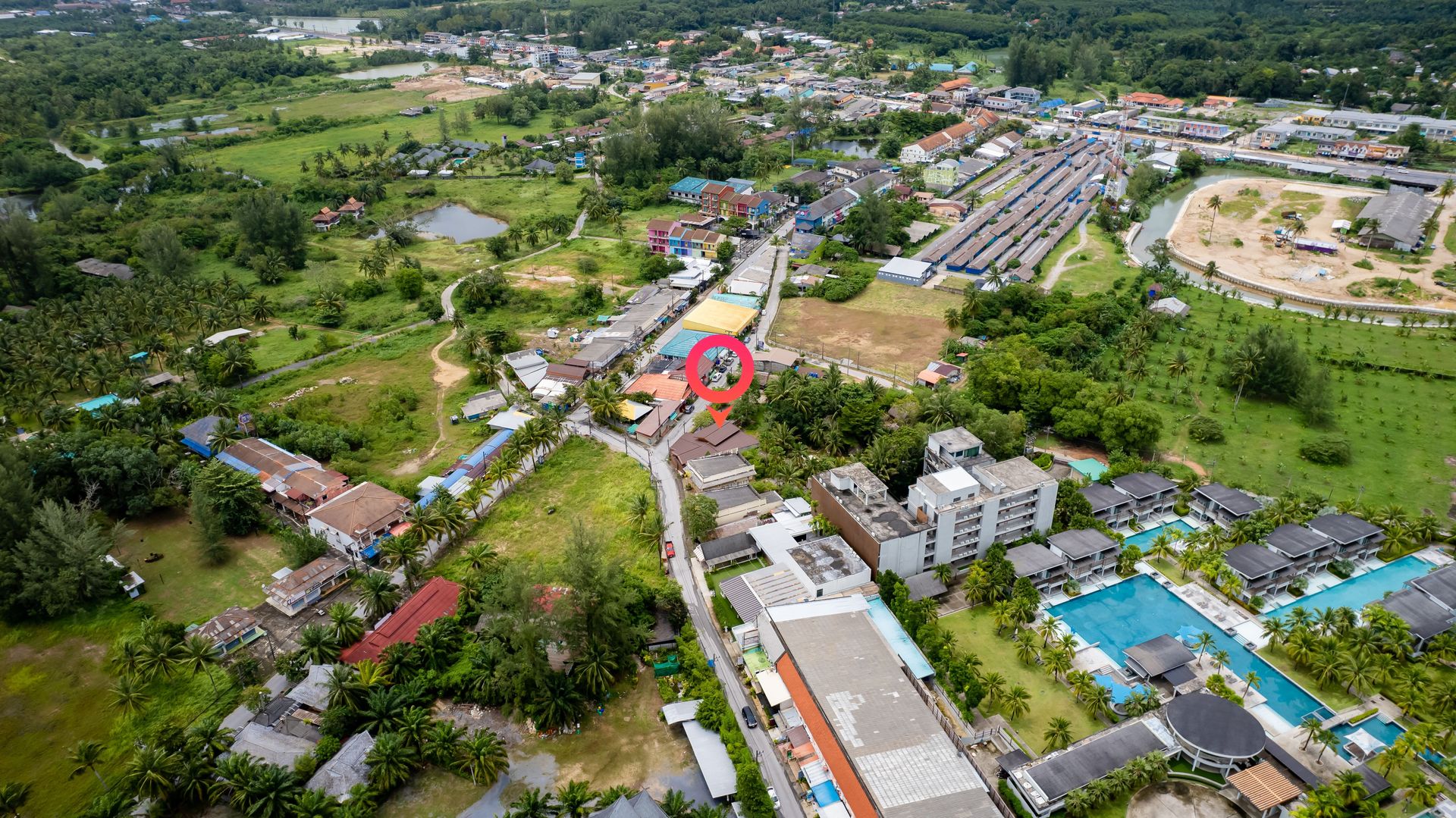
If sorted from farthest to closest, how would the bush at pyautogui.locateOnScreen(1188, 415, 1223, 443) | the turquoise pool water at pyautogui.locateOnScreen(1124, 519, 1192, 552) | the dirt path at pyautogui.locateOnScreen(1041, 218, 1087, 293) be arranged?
the dirt path at pyautogui.locateOnScreen(1041, 218, 1087, 293) → the bush at pyautogui.locateOnScreen(1188, 415, 1223, 443) → the turquoise pool water at pyautogui.locateOnScreen(1124, 519, 1192, 552)

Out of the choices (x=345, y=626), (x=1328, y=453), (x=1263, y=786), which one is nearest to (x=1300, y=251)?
(x=1328, y=453)

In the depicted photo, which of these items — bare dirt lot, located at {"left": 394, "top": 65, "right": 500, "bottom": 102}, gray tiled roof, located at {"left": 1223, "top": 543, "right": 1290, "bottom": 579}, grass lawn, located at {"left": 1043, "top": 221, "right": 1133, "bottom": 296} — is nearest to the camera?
gray tiled roof, located at {"left": 1223, "top": 543, "right": 1290, "bottom": 579}

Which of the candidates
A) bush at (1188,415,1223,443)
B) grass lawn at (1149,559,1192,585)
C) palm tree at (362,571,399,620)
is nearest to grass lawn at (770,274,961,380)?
bush at (1188,415,1223,443)

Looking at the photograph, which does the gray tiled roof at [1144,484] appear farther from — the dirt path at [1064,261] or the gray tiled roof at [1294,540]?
the dirt path at [1064,261]

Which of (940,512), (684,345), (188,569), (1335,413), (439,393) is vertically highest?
(940,512)

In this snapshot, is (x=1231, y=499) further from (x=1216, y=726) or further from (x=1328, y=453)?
(x=1216, y=726)

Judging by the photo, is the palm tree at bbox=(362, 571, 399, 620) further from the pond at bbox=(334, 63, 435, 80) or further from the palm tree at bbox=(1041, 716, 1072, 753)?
the pond at bbox=(334, 63, 435, 80)

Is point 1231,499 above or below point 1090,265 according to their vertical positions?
below

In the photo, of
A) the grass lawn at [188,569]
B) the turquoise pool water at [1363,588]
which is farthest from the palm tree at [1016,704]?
the grass lawn at [188,569]
